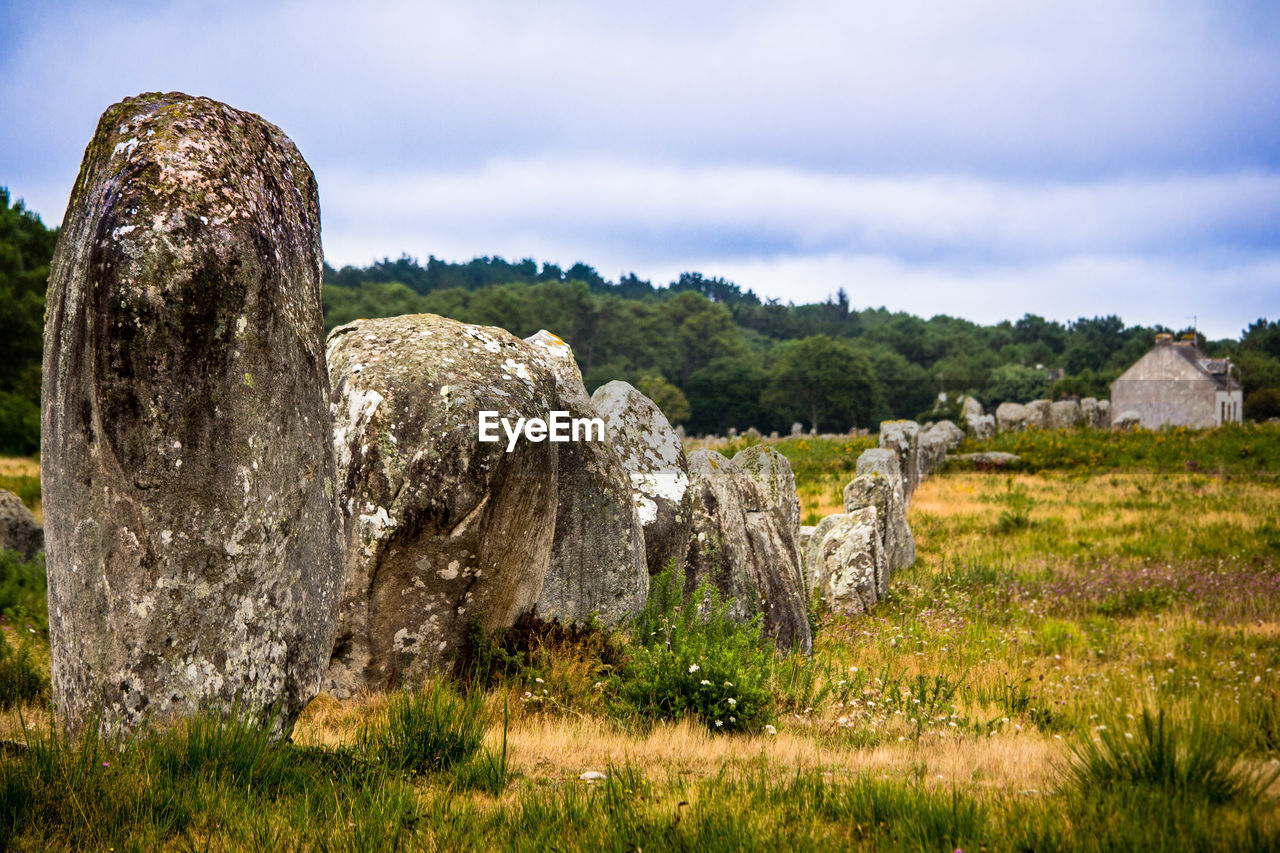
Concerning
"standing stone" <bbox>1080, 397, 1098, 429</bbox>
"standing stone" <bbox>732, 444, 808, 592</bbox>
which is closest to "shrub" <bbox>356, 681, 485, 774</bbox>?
"standing stone" <bbox>732, 444, 808, 592</bbox>

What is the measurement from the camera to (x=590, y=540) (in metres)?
7.91

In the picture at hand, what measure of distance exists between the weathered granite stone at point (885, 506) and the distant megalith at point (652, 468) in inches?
247

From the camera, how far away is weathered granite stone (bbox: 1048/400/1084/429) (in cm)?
4824

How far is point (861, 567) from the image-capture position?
45.4 feet

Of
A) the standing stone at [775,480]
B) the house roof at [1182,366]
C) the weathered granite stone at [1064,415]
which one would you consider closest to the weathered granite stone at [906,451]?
the standing stone at [775,480]

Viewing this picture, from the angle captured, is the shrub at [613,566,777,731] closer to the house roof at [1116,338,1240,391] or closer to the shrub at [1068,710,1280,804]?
the shrub at [1068,710,1280,804]

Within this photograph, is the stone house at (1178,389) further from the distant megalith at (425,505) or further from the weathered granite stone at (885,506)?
the distant megalith at (425,505)

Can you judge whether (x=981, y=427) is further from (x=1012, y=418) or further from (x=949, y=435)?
(x=949, y=435)

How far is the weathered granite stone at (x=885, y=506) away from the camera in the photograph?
51.6 ft

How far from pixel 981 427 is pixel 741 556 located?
39003 millimetres

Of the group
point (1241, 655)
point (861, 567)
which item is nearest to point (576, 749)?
point (1241, 655)

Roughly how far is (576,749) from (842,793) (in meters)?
1.77

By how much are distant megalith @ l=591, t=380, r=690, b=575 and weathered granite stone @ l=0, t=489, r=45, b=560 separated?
8.49m

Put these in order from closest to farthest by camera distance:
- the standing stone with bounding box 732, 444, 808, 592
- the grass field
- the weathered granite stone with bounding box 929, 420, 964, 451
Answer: the grass field
the standing stone with bounding box 732, 444, 808, 592
the weathered granite stone with bounding box 929, 420, 964, 451
